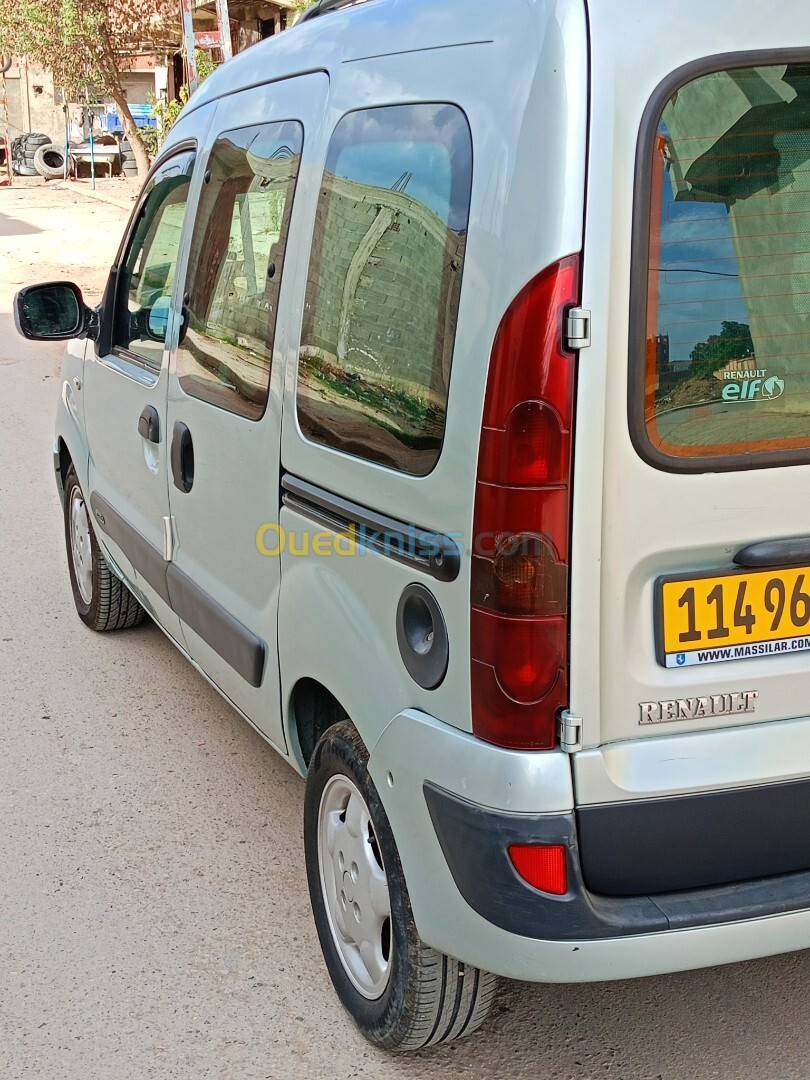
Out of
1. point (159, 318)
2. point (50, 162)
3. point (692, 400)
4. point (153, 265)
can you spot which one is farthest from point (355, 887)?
point (50, 162)

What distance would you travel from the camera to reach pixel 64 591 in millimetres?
5539

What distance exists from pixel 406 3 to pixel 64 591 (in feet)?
12.7

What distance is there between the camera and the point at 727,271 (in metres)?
1.93

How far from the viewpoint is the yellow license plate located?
78.0 inches

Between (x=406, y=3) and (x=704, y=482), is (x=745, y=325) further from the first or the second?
(x=406, y=3)

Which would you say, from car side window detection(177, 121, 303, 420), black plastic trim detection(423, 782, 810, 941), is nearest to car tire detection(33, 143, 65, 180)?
car side window detection(177, 121, 303, 420)

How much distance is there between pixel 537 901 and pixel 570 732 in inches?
11.7

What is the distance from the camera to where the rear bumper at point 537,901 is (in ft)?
6.43

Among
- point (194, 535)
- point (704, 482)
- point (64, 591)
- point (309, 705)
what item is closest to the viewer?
point (704, 482)

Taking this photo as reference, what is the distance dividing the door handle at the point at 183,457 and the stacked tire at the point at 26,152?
106ft

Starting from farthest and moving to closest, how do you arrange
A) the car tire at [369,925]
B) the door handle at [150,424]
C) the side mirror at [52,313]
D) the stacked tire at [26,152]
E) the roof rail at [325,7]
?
the stacked tire at [26,152] → the side mirror at [52,313] → the door handle at [150,424] → the roof rail at [325,7] → the car tire at [369,925]

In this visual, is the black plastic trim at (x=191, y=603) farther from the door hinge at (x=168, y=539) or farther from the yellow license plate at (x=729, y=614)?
the yellow license plate at (x=729, y=614)

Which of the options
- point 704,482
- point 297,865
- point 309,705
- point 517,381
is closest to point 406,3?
point 517,381

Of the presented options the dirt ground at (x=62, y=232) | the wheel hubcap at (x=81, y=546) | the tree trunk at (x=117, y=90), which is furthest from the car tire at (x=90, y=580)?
the tree trunk at (x=117, y=90)
